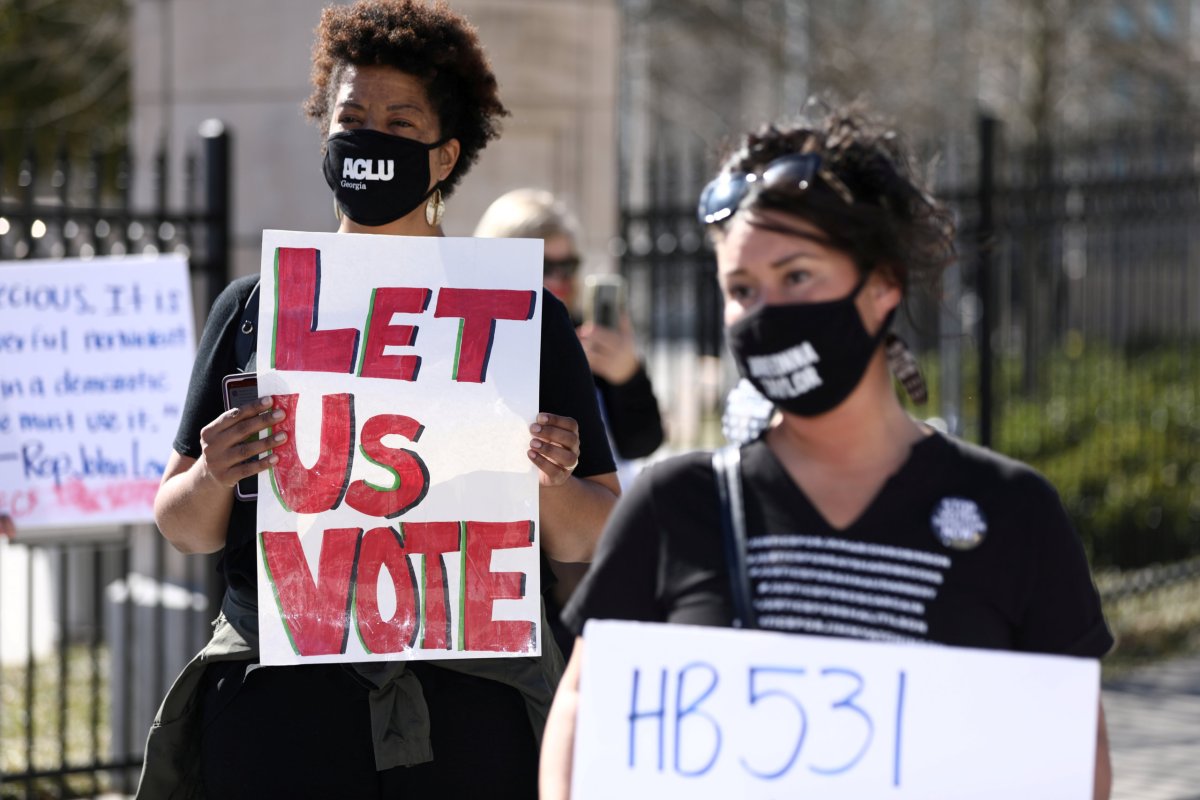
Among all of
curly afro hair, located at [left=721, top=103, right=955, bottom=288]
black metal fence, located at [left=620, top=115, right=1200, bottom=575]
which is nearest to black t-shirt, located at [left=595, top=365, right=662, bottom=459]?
curly afro hair, located at [left=721, top=103, right=955, bottom=288]

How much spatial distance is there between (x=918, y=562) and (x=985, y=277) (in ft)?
16.7

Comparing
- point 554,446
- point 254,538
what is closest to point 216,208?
point 254,538

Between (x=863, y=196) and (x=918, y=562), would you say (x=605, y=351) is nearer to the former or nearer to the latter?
(x=863, y=196)

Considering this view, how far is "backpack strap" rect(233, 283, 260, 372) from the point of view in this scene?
8.94 ft

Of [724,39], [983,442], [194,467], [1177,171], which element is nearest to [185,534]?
[194,467]

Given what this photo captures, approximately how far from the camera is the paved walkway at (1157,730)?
6000 mm

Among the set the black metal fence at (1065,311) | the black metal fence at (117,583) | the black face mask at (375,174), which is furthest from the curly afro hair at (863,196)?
the black metal fence at (1065,311)

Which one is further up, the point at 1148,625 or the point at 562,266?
the point at 562,266

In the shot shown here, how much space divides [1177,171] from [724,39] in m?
9.12

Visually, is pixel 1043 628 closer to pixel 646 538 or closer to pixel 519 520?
pixel 646 538

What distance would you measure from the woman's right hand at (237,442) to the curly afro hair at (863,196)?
35.5 inches

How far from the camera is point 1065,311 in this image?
1002cm

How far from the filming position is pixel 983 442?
678 cm

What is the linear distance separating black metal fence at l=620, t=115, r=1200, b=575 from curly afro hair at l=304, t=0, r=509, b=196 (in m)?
3.65
